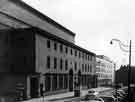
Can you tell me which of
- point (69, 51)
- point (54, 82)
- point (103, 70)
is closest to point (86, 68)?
point (69, 51)

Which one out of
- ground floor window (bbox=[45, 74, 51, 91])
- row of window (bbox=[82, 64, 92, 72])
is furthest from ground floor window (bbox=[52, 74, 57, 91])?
row of window (bbox=[82, 64, 92, 72])

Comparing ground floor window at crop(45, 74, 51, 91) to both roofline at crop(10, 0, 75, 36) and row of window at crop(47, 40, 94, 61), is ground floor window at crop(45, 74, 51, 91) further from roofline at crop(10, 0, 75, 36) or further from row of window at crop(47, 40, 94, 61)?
roofline at crop(10, 0, 75, 36)

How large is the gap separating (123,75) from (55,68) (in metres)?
35.8

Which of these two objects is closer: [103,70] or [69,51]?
[69,51]

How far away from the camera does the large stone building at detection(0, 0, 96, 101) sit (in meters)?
39.7

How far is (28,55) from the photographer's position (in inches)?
1647

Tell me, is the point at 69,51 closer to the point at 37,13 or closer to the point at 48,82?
the point at 37,13

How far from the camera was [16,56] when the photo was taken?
4247cm

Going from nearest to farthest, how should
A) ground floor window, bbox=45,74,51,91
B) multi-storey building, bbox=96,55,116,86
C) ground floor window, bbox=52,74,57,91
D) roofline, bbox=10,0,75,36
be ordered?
ground floor window, bbox=45,74,51,91 < roofline, bbox=10,0,75,36 < ground floor window, bbox=52,74,57,91 < multi-storey building, bbox=96,55,116,86

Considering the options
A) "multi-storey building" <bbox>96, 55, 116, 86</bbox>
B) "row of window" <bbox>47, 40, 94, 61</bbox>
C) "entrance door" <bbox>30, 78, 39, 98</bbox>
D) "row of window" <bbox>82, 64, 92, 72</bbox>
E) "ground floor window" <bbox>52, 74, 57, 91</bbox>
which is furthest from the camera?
"multi-storey building" <bbox>96, 55, 116, 86</bbox>

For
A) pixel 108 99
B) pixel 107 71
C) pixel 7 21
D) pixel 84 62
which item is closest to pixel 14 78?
pixel 7 21

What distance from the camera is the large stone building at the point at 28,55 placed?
130ft

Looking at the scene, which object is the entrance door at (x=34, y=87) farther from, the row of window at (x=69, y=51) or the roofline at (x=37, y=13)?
the roofline at (x=37, y=13)

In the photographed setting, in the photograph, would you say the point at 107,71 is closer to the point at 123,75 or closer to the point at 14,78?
the point at 123,75
